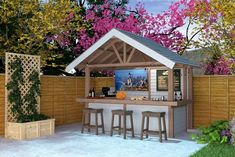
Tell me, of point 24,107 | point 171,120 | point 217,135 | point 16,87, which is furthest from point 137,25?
point 217,135

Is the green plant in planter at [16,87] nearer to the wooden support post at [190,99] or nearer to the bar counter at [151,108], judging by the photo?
the bar counter at [151,108]

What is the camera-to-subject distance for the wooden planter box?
782 centimetres

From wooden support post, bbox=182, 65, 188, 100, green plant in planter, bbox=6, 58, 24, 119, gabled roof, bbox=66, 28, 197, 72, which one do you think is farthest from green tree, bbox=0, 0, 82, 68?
wooden support post, bbox=182, 65, 188, 100

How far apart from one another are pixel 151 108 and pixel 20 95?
362 cm

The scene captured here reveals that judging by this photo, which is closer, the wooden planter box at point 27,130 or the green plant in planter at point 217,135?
the green plant in planter at point 217,135

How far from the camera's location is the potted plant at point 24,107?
7922 mm

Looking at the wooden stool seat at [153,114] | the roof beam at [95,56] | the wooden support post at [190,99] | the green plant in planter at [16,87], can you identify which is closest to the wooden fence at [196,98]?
the wooden support post at [190,99]

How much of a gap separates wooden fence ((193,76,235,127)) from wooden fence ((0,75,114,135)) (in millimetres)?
3576

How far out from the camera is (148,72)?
1070 centimetres

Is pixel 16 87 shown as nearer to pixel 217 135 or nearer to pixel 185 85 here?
pixel 185 85

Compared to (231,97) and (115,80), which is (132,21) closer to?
(115,80)

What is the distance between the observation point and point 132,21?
1296cm

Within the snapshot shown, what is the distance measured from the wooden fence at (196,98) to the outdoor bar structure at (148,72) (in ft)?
1.19

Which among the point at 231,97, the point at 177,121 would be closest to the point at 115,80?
the point at 177,121
